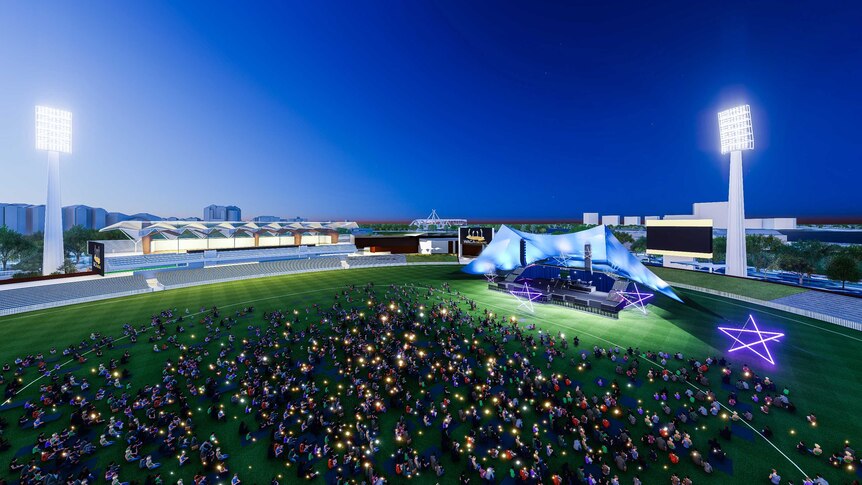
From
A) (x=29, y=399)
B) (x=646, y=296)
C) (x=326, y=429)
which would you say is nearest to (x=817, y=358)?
(x=646, y=296)

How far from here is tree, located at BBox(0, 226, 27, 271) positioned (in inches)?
2202

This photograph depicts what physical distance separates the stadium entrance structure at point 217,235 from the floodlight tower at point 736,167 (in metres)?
73.2

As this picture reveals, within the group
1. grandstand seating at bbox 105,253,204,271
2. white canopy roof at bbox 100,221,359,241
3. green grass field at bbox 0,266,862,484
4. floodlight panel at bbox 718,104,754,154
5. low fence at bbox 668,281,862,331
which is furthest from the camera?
white canopy roof at bbox 100,221,359,241

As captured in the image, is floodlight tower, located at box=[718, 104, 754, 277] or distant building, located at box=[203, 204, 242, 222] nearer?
floodlight tower, located at box=[718, 104, 754, 277]

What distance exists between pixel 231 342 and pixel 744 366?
33.7 meters

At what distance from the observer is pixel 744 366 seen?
62.5ft

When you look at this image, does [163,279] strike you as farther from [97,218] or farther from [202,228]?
[97,218]

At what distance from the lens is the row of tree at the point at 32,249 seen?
5609 cm

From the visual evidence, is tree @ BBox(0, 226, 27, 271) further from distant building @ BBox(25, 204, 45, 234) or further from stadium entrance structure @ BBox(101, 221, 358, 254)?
distant building @ BBox(25, 204, 45, 234)

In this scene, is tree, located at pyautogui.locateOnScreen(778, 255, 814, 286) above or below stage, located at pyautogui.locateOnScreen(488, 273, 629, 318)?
above

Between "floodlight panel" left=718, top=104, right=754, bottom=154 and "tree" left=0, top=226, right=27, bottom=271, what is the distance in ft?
387

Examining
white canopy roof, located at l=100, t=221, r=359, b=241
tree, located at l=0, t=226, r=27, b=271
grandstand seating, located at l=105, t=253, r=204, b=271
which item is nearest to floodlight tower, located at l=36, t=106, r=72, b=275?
white canopy roof, located at l=100, t=221, r=359, b=241

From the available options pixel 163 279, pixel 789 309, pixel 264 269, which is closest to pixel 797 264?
pixel 789 309

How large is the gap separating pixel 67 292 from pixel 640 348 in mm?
55876
